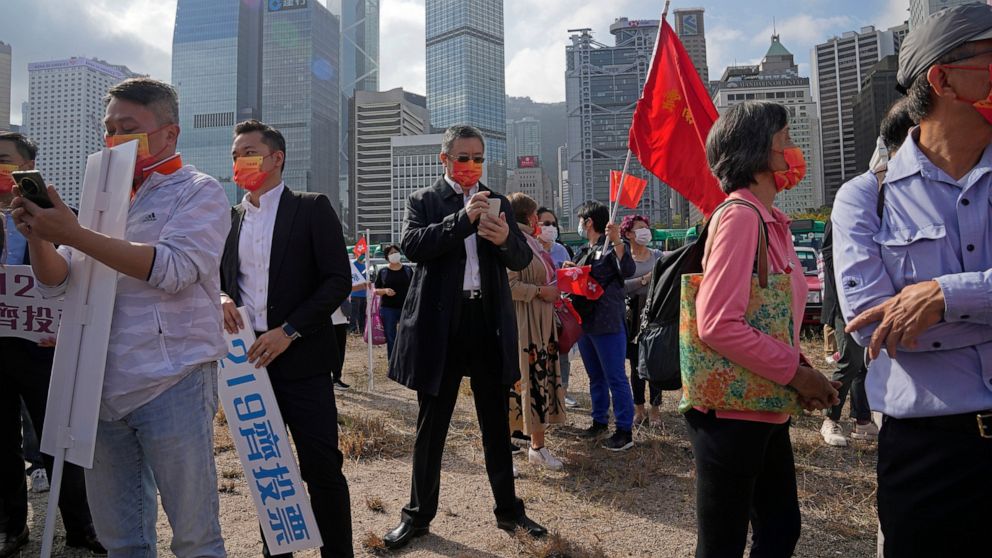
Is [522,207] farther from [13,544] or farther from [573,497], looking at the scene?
[13,544]

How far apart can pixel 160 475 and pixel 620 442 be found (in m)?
3.70

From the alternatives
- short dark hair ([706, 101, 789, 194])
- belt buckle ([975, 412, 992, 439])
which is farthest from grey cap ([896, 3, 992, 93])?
belt buckle ([975, 412, 992, 439])

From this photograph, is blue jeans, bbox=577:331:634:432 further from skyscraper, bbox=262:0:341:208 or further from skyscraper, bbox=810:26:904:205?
skyscraper, bbox=262:0:341:208

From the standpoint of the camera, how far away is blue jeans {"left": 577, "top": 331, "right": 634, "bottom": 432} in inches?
193

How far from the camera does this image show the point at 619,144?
144125 mm

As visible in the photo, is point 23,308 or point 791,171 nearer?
point 791,171

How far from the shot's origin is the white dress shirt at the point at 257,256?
272 centimetres

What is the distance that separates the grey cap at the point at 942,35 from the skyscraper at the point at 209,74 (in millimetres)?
142586

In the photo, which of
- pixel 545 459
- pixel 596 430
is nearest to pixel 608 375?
pixel 596 430

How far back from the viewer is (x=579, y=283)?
200 inches

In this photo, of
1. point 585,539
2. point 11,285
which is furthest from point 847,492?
point 11,285

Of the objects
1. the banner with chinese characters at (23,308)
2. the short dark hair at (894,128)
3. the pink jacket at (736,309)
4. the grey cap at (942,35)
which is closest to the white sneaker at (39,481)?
the banner with chinese characters at (23,308)

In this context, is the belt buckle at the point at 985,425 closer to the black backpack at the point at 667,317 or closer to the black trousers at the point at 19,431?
the black backpack at the point at 667,317

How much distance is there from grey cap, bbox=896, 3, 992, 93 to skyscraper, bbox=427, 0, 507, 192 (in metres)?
171
